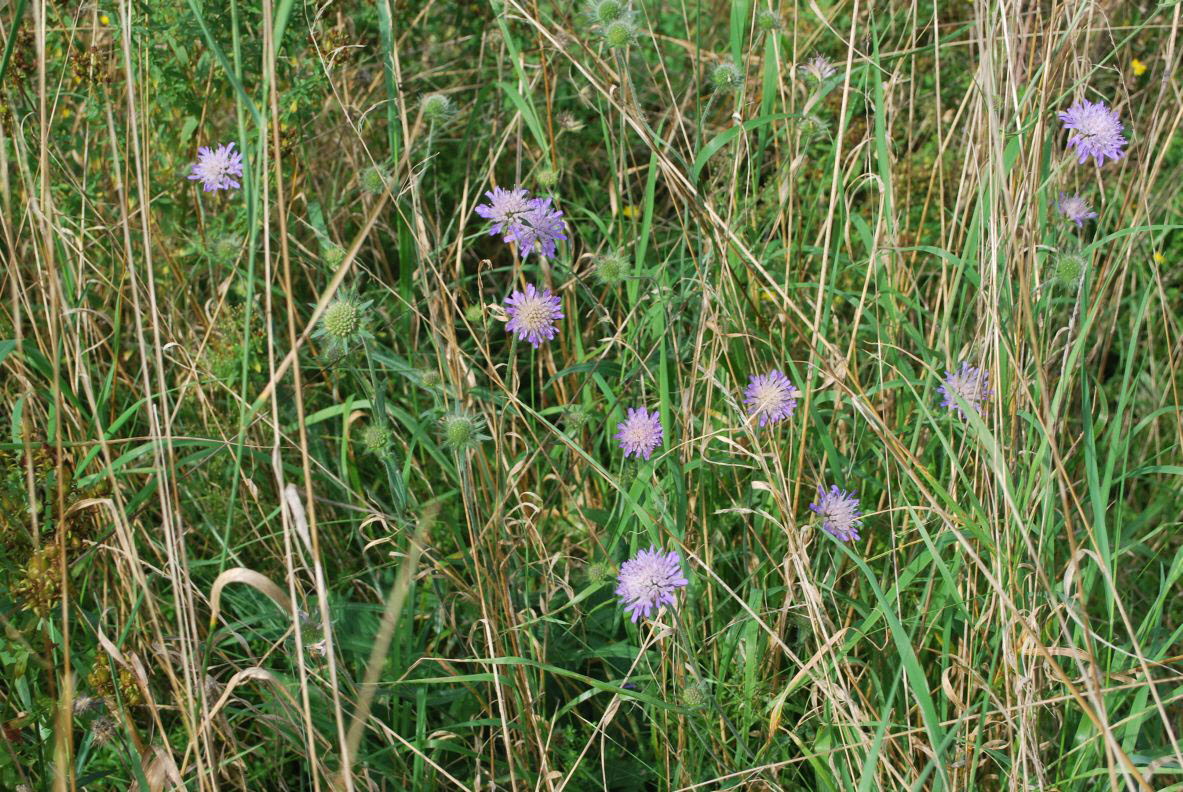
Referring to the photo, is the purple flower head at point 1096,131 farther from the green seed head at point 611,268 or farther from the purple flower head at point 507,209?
the purple flower head at point 507,209

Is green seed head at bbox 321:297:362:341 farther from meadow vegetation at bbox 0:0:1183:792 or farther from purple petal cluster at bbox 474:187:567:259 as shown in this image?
purple petal cluster at bbox 474:187:567:259

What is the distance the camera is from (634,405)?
6.19 ft

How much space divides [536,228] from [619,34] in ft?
1.02

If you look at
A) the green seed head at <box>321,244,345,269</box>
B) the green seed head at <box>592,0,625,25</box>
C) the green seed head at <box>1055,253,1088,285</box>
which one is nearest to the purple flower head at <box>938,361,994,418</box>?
the green seed head at <box>1055,253,1088,285</box>

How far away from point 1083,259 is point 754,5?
2.15 feet

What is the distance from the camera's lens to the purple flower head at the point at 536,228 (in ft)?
→ 5.10

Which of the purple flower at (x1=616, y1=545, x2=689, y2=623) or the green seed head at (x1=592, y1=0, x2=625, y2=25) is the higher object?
the green seed head at (x1=592, y1=0, x2=625, y2=25)

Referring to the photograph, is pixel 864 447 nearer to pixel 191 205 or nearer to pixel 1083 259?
pixel 1083 259

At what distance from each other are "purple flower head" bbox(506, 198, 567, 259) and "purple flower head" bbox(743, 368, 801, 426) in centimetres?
39

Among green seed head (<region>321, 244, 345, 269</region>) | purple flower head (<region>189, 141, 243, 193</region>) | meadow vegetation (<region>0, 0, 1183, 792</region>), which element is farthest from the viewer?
purple flower head (<region>189, 141, 243, 193</region>)

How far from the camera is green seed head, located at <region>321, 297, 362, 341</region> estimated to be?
1.40m

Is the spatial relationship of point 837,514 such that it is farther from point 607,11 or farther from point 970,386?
point 607,11

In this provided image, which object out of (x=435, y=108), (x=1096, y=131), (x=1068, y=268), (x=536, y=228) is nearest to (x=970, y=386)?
(x=1068, y=268)

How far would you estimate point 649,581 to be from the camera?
4.62 ft
